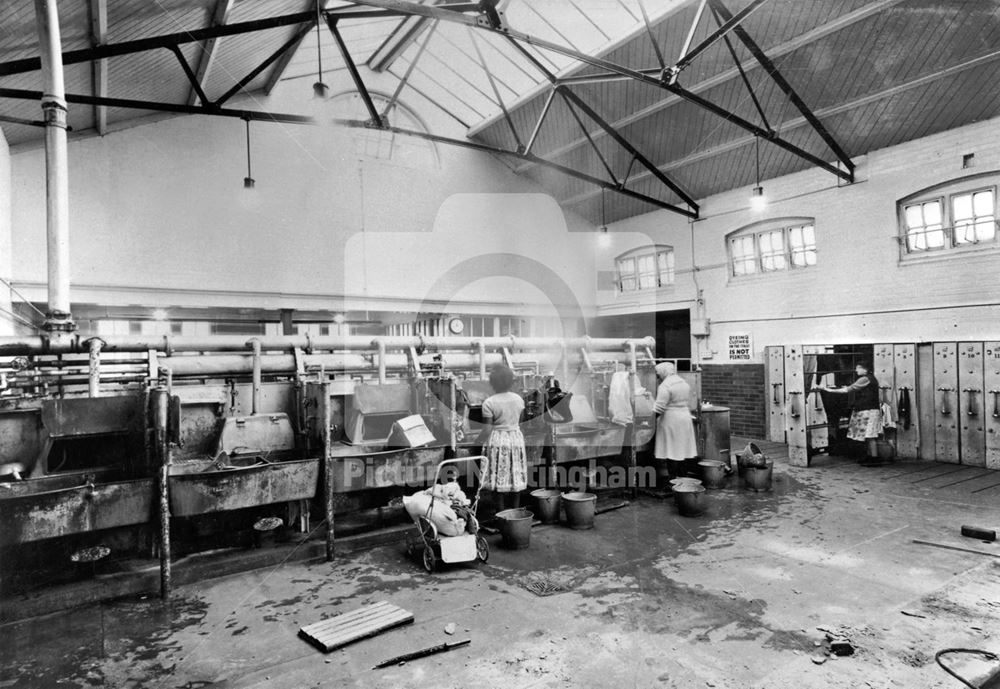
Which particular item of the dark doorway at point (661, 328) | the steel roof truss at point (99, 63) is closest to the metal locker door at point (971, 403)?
the dark doorway at point (661, 328)

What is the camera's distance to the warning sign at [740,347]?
11398 mm

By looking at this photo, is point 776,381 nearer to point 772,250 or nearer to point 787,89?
point 772,250

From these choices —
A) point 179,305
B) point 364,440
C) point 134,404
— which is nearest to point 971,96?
point 364,440

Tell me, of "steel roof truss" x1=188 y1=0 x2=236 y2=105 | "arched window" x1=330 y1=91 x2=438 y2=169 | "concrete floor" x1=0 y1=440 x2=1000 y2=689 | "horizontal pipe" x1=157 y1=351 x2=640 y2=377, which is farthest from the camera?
"arched window" x1=330 y1=91 x2=438 y2=169

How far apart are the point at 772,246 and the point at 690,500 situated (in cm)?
728

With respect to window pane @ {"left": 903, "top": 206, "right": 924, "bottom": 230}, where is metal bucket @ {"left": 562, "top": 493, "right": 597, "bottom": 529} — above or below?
below

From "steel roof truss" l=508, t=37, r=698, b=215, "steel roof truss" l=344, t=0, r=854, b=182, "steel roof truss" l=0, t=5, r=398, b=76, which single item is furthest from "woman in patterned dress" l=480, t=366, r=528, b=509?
"steel roof truss" l=508, t=37, r=698, b=215

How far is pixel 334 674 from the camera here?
3.12m

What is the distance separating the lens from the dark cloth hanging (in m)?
8.50

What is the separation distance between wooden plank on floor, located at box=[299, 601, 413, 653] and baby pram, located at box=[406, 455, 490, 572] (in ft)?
2.49

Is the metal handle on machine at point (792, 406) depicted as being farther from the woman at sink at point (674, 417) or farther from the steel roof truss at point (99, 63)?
the steel roof truss at point (99, 63)

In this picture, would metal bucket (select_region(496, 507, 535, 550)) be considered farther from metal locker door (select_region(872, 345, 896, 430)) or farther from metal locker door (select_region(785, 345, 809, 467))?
metal locker door (select_region(872, 345, 896, 430))

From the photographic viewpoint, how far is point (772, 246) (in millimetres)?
11203

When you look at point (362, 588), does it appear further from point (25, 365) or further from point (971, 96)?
point (971, 96)
